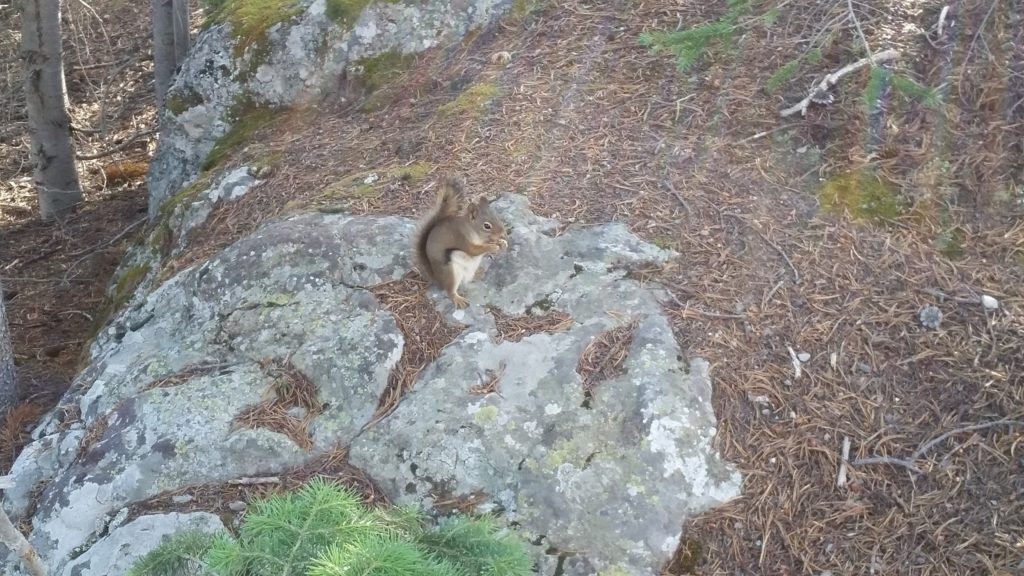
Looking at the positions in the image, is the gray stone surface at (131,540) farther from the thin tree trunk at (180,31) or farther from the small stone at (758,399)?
the thin tree trunk at (180,31)

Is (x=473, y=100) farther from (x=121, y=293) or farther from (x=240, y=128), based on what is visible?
(x=121, y=293)

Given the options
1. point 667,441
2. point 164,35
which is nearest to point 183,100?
point 164,35

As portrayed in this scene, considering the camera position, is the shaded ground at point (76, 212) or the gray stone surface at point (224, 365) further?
the shaded ground at point (76, 212)

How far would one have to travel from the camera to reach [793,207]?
3.38 metres

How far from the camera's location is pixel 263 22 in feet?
17.4

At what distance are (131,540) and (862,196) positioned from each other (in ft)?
10.5

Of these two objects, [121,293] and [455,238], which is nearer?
[455,238]

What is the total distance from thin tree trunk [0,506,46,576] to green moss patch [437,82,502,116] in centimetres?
301

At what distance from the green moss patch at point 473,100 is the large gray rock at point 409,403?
37.9 inches

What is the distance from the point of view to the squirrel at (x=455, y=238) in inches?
127

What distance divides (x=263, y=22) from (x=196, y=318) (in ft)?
8.57

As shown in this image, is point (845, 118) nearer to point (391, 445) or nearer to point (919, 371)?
point (919, 371)

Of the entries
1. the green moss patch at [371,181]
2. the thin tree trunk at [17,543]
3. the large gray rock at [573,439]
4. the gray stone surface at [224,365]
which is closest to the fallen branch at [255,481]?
the gray stone surface at [224,365]

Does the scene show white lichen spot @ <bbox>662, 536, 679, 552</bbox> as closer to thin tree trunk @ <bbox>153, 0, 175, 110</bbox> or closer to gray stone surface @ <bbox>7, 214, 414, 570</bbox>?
gray stone surface @ <bbox>7, 214, 414, 570</bbox>
